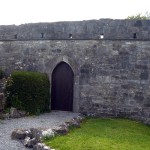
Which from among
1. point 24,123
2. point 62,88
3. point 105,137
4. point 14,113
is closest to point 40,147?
point 105,137

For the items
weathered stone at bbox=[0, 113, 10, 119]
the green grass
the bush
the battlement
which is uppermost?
the battlement

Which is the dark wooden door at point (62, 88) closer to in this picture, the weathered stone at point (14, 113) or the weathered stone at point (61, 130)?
the weathered stone at point (14, 113)

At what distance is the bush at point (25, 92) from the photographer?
37.6 feet

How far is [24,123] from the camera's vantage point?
9805mm

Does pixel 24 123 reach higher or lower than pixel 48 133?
lower

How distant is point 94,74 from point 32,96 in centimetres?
258

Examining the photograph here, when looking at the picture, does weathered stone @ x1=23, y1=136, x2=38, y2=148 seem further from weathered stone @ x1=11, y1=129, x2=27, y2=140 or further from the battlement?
the battlement

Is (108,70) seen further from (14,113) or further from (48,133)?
(48,133)

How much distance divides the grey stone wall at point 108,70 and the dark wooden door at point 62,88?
0.28 metres

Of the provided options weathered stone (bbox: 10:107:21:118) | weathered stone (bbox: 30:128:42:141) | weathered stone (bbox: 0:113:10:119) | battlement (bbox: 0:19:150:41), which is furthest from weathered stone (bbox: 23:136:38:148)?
battlement (bbox: 0:19:150:41)

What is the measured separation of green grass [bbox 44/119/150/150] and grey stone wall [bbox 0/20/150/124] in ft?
3.26

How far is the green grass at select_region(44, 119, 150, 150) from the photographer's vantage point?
7090 mm

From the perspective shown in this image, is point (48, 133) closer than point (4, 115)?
Yes

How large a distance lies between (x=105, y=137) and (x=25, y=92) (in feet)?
14.4
